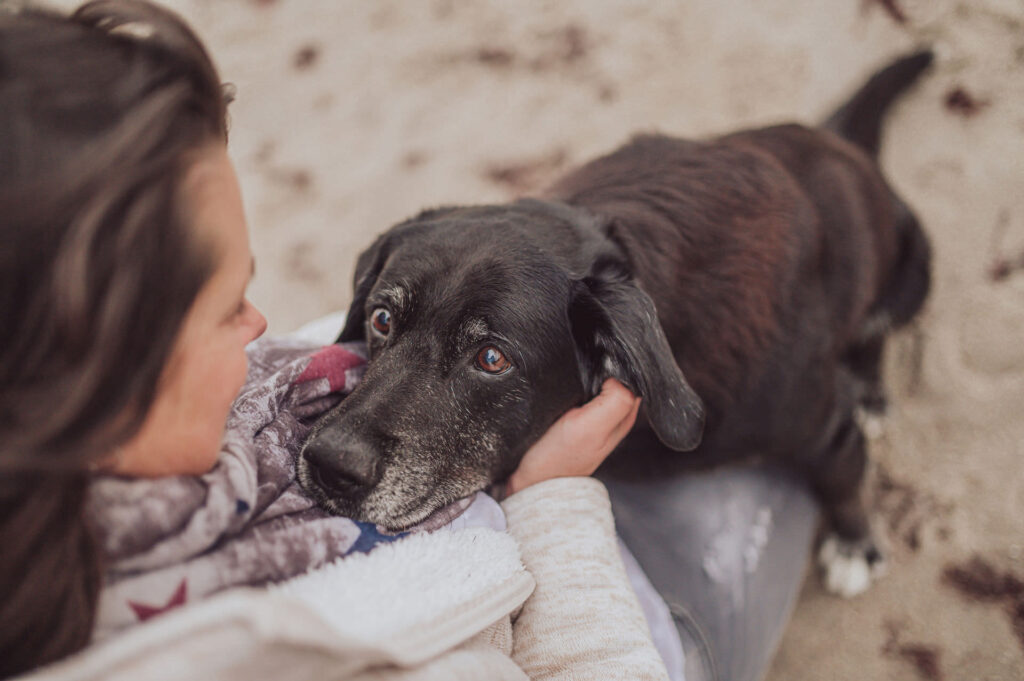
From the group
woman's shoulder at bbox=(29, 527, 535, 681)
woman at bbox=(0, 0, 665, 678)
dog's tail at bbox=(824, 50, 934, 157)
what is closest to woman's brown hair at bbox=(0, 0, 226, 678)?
woman at bbox=(0, 0, 665, 678)

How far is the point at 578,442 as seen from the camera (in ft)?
5.90

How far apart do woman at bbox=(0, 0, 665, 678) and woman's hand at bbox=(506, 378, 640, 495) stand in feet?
2.12

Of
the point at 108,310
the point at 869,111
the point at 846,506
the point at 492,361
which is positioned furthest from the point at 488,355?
the point at 869,111

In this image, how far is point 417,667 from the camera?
3.73 feet

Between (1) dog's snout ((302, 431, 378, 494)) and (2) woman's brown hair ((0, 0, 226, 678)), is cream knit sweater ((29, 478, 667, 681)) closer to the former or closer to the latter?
(2) woman's brown hair ((0, 0, 226, 678))

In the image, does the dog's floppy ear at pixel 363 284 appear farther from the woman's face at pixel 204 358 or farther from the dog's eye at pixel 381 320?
the woman's face at pixel 204 358

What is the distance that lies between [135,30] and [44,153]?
1.33 ft

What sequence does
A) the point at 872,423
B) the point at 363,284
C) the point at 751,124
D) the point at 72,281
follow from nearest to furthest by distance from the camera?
the point at 72,281
the point at 363,284
the point at 872,423
the point at 751,124

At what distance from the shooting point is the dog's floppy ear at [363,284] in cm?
219

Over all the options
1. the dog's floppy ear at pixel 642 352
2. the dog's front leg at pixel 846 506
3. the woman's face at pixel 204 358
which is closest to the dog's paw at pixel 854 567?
the dog's front leg at pixel 846 506

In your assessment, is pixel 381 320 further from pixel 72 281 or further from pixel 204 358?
pixel 72 281

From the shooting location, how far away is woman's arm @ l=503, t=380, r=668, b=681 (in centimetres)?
145

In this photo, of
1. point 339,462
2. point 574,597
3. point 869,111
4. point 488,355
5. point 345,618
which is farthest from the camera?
point 869,111

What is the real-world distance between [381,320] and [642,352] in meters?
0.81
